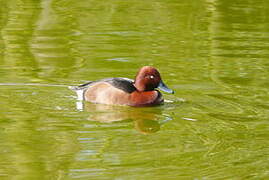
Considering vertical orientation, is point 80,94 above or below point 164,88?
below

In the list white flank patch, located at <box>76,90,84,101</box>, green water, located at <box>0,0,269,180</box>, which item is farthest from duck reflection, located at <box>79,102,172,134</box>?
white flank patch, located at <box>76,90,84,101</box>

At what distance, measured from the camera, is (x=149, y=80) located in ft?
37.4

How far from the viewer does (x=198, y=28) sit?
667 inches

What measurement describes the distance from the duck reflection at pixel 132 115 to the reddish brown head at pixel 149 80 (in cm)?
34

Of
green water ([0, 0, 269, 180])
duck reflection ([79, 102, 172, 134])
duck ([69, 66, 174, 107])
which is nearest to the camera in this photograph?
green water ([0, 0, 269, 180])

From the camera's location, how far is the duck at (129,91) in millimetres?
11234

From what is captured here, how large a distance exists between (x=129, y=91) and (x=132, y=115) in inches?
22.7

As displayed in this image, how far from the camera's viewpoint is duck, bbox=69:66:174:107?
11.2 m

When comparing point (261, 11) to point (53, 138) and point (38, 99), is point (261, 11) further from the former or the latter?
point (53, 138)

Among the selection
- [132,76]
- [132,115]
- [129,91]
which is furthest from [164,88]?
[132,76]

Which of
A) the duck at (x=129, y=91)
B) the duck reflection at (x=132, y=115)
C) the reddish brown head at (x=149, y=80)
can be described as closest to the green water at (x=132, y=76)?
the duck reflection at (x=132, y=115)

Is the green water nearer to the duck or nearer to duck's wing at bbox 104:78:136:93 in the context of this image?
the duck

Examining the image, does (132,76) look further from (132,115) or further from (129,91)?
(132,115)

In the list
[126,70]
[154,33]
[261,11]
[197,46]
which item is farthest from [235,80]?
[261,11]
